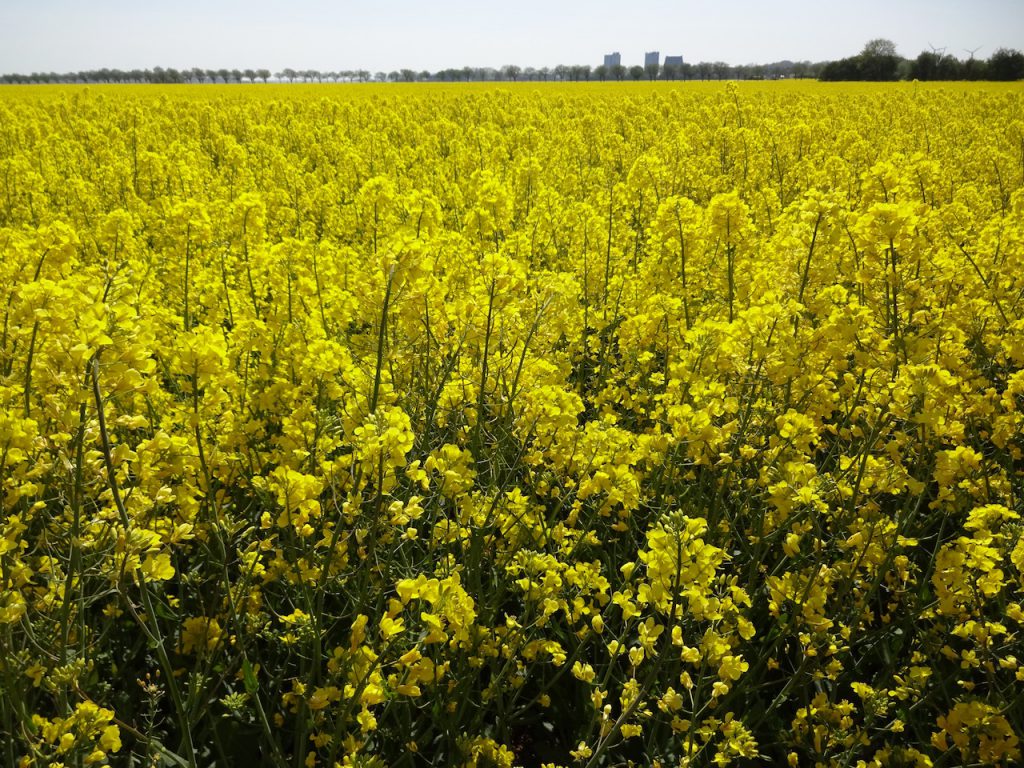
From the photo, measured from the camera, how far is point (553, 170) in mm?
9094

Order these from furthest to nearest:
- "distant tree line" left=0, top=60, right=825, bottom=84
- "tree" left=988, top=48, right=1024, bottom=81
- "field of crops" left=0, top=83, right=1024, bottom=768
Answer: "distant tree line" left=0, top=60, right=825, bottom=84 < "tree" left=988, top=48, right=1024, bottom=81 < "field of crops" left=0, top=83, right=1024, bottom=768

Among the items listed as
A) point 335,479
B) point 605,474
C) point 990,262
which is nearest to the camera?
point 335,479

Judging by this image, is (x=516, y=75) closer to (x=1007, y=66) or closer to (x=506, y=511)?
(x=1007, y=66)

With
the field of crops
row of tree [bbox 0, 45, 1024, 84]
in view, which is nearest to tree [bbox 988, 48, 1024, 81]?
row of tree [bbox 0, 45, 1024, 84]

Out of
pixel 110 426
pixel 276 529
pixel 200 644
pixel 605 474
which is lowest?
pixel 200 644

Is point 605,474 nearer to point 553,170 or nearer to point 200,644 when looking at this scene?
point 200,644

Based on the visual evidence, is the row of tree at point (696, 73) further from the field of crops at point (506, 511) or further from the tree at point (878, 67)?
the field of crops at point (506, 511)

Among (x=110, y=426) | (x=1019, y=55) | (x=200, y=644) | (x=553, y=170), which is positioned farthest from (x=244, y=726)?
(x=1019, y=55)

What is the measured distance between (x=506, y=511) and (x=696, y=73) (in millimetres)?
77470

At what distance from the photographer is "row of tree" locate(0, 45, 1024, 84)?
→ 3941 cm

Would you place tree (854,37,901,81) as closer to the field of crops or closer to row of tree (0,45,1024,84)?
row of tree (0,45,1024,84)

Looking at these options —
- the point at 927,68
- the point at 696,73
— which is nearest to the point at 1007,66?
the point at 927,68

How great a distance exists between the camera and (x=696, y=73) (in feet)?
229

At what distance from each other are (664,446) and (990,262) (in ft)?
8.61
